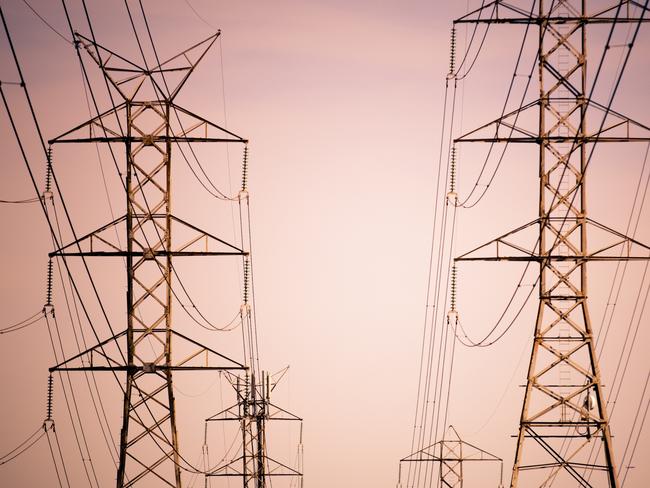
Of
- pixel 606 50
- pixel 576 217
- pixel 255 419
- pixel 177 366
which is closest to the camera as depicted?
pixel 606 50

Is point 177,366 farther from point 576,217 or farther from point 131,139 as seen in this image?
point 576,217

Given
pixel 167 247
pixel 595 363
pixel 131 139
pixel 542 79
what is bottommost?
pixel 595 363

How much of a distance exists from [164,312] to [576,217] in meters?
12.9

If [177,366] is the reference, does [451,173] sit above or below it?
above

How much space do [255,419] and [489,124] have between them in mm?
23174

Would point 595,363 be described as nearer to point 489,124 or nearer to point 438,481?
point 489,124

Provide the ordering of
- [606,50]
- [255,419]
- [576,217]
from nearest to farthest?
[606,50] < [576,217] < [255,419]

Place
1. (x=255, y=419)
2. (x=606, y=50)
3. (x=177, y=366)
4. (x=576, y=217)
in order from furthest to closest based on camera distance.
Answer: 1. (x=255, y=419)
2. (x=576, y=217)
3. (x=177, y=366)
4. (x=606, y=50)

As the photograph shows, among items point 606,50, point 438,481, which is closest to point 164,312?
point 606,50

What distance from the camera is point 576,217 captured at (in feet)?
123

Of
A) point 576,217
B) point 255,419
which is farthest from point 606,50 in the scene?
point 255,419

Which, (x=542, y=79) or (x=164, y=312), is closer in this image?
(x=164, y=312)

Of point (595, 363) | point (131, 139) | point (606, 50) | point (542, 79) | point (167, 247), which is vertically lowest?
point (606, 50)

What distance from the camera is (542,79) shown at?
128 feet
